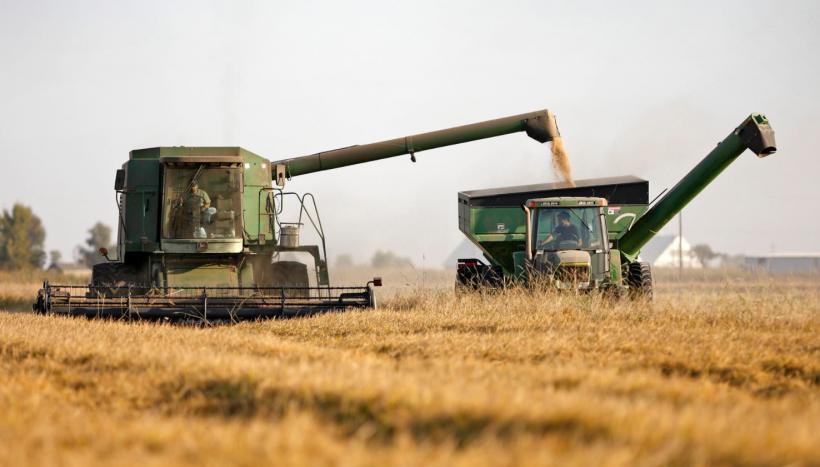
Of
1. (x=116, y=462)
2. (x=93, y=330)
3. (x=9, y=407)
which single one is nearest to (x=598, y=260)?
(x=93, y=330)

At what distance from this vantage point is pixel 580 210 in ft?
55.4

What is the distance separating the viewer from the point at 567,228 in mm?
16844

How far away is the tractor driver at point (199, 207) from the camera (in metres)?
16.8

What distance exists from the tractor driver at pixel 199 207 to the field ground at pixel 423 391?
3.87 m

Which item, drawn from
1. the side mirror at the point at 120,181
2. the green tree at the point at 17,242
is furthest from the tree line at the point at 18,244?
the side mirror at the point at 120,181

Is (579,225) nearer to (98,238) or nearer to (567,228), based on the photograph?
(567,228)

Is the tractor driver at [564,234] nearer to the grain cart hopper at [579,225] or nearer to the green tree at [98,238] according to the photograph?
the grain cart hopper at [579,225]

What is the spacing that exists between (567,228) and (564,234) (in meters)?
0.12

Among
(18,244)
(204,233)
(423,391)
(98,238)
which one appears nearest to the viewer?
(423,391)

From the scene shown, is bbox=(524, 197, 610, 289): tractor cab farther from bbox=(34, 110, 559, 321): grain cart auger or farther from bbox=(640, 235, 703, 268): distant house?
bbox=(640, 235, 703, 268): distant house

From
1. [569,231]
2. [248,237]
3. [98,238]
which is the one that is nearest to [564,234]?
[569,231]

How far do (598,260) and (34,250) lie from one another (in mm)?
73100

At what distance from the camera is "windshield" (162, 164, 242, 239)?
16.8m

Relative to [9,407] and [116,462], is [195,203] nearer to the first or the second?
[9,407]
